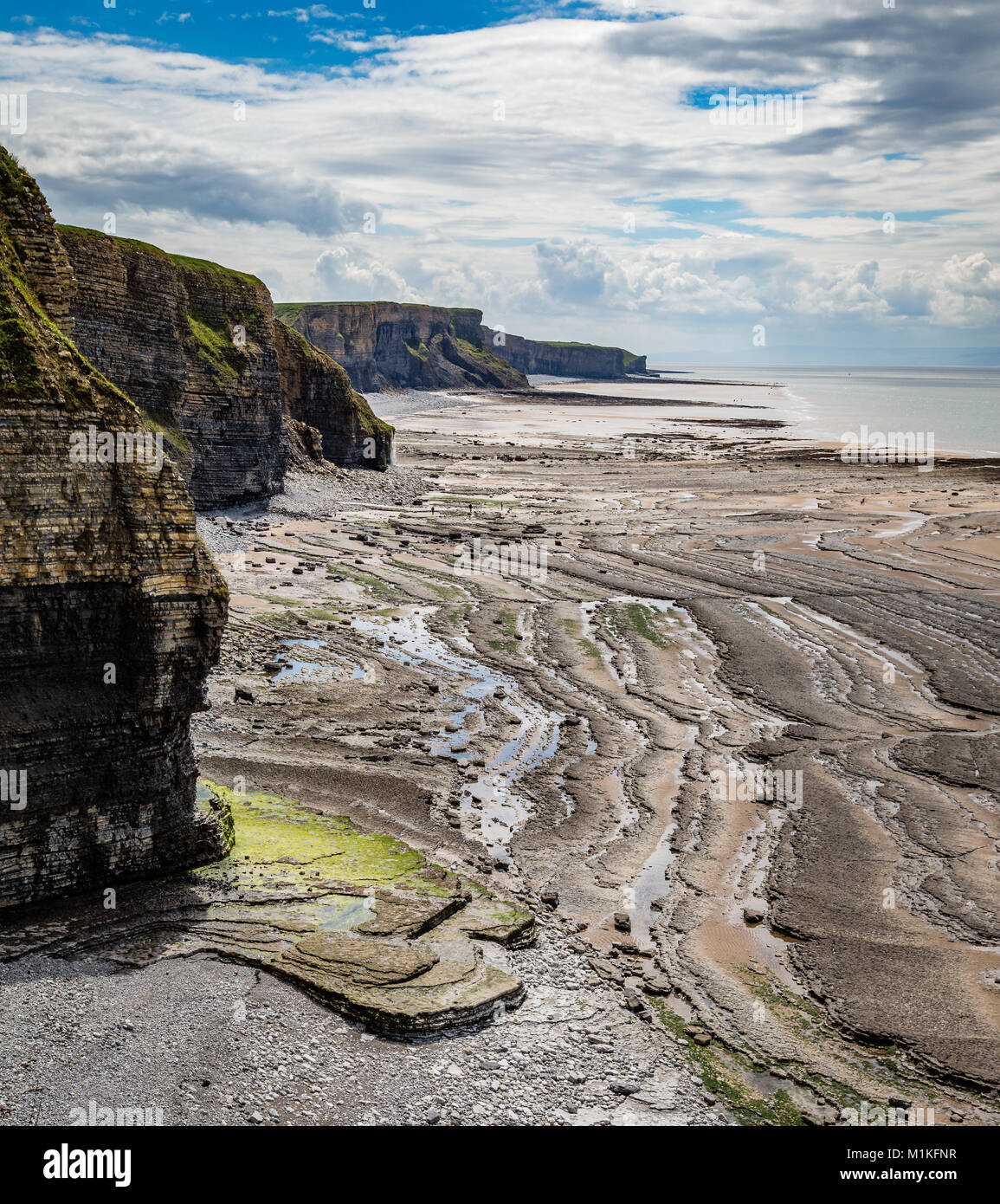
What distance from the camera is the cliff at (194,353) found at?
138ft

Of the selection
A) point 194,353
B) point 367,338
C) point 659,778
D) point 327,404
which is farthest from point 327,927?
point 367,338

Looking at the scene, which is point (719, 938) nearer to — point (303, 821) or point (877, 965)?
point (877, 965)

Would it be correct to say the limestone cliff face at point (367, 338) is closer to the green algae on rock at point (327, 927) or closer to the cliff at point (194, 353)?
the cliff at point (194, 353)

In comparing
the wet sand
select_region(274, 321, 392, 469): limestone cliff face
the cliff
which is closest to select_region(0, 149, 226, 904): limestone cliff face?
the wet sand

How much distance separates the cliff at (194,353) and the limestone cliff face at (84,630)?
26453mm

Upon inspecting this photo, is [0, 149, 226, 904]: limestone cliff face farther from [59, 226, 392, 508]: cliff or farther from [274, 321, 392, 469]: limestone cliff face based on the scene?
[274, 321, 392, 469]: limestone cliff face

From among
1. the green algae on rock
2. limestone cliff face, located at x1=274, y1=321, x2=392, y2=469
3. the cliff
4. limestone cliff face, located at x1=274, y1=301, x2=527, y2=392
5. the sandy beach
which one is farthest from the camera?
limestone cliff face, located at x1=274, y1=301, x2=527, y2=392

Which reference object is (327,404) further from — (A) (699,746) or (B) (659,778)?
(B) (659,778)

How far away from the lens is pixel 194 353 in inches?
1932

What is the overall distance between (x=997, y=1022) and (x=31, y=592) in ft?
52.0

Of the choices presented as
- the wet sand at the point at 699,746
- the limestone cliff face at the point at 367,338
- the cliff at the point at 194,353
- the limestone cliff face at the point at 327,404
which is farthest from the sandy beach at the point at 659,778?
the limestone cliff face at the point at 367,338

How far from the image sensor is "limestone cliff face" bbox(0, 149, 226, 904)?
49.0ft

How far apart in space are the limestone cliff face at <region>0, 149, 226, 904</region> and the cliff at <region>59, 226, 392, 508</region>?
26453 mm
